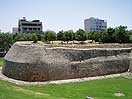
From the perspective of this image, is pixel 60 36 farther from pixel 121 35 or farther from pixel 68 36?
pixel 121 35

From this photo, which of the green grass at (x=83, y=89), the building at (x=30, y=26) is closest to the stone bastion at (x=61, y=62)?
the green grass at (x=83, y=89)

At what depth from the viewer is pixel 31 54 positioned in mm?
39188

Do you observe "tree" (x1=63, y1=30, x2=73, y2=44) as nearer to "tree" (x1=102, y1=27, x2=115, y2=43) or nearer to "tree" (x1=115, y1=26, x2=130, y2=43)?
"tree" (x1=102, y1=27, x2=115, y2=43)

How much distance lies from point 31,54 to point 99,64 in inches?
396

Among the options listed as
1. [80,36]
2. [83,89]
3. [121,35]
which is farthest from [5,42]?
[83,89]

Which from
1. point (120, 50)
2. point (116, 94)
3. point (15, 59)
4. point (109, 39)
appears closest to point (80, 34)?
point (109, 39)

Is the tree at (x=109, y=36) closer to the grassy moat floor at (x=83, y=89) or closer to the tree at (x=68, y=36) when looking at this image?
the tree at (x=68, y=36)

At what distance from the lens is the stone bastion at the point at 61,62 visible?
38156 mm

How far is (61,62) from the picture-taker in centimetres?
3862

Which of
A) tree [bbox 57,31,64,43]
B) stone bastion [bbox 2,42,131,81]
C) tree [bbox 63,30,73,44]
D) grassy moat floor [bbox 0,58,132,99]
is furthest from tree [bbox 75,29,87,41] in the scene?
grassy moat floor [bbox 0,58,132,99]

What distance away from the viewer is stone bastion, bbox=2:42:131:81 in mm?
38156

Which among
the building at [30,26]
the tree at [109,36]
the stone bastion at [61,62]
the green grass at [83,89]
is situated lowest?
the green grass at [83,89]

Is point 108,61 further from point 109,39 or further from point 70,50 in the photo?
point 109,39

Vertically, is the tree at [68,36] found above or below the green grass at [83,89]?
above
